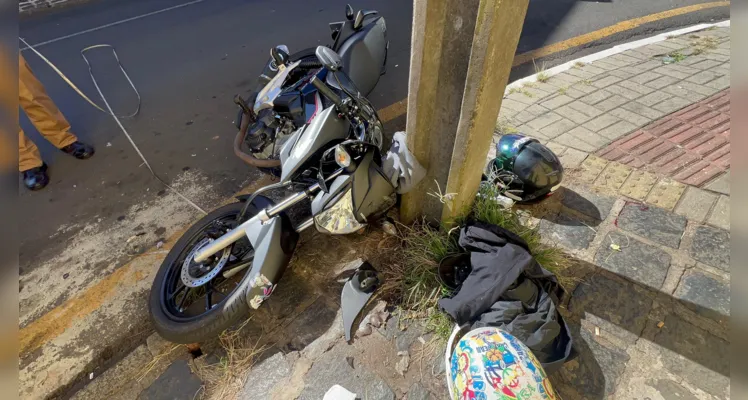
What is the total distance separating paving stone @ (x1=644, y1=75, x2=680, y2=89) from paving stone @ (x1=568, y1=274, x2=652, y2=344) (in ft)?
9.50

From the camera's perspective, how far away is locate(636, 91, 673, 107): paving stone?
12.3ft

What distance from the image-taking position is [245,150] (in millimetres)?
3277

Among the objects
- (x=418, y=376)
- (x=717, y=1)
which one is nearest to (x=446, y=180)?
(x=418, y=376)

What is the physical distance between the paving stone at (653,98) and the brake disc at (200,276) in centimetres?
416

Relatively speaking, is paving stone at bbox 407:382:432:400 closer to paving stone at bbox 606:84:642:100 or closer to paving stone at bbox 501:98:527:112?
paving stone at bbox 501:98:527:112

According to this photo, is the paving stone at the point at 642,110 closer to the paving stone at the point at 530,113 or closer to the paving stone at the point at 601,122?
the paving stone at the point at 601,122

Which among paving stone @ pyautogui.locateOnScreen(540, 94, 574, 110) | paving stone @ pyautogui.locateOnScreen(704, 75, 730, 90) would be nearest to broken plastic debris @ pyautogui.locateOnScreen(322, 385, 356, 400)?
paving stone @ pyautogui.locateOnScreen(540, 94, 574, 110)

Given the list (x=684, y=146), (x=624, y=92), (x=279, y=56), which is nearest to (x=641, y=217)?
(x=684, y=146)

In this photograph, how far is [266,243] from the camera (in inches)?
83.5

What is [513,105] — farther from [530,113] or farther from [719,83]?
[719,83]

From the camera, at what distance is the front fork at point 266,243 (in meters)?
2.08

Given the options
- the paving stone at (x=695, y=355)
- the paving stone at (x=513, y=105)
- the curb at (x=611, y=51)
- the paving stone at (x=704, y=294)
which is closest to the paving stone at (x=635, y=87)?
the curb at (x=611, y=51)

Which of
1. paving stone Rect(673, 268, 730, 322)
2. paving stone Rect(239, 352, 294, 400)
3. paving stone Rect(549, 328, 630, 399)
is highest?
paving stone Rect(673, 268, 730, 322)

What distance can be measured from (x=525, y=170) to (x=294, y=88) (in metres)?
1.68
